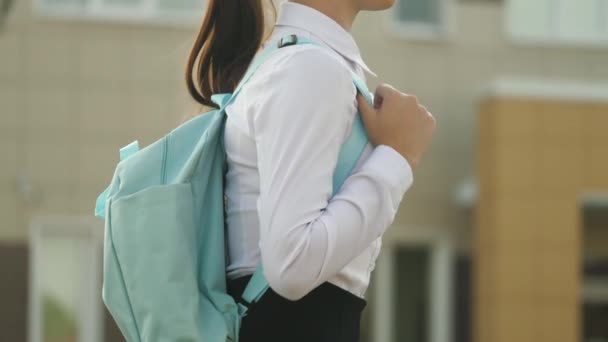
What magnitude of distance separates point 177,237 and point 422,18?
16.7m

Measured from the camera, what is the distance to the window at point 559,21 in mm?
18781

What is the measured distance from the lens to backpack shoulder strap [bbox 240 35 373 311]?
2.45m

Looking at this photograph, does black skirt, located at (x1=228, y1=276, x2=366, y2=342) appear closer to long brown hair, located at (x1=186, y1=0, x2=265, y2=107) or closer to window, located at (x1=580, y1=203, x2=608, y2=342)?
long brown hair, located at (x1=186, y1=0, x2=265, y2=107)

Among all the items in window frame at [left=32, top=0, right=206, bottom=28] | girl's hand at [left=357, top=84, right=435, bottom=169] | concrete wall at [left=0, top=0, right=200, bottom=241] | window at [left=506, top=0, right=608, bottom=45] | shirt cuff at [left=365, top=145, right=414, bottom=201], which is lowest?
concrete wall at [left=0, top=0, right=200, bottom=241]

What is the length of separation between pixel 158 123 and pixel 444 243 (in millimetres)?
3417

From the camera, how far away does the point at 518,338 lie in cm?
1769

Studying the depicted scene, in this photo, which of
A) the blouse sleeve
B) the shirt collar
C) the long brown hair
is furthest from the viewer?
the long brown hair

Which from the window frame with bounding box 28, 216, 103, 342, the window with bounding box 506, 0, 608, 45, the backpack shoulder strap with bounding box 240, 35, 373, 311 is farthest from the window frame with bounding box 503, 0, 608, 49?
the backpack shoulder strap with bounding box 240, 35, 373, 311

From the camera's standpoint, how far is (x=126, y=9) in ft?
60.3

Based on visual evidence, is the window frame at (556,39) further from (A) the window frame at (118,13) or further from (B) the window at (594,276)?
(A) the window frame at (118,13)

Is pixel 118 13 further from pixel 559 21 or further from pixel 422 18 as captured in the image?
pixel 559 21

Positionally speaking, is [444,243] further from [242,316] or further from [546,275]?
[242,316]

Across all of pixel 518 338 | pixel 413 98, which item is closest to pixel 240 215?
pixel 413 98

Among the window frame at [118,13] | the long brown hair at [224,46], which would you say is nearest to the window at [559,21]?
the window frame at [118,13]
